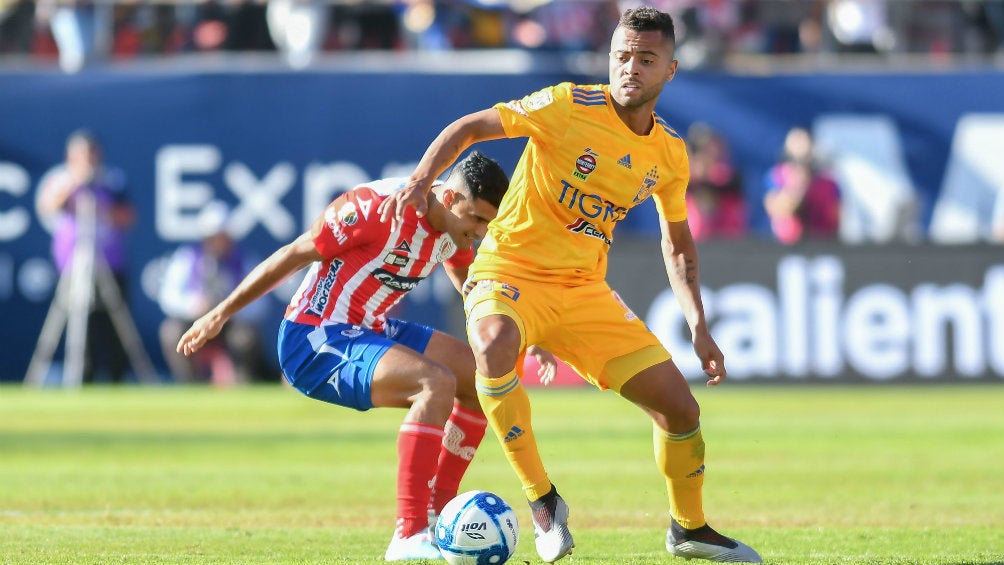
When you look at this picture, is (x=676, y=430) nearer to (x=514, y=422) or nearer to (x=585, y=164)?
(x=514, y=422)

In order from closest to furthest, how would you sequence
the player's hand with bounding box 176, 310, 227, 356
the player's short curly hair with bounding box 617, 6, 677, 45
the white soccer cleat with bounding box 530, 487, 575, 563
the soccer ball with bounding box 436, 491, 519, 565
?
the soccer ball with bounding box 436, 491, 519, 565
the white soccer cleat with bounding box 530, 487, 575, 563
the player's short curly hair with bounding box 617, 6, 677, 45
the player's hand with bounding box 176, 310, 227, 356

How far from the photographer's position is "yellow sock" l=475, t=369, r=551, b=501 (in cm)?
748

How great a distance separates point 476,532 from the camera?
734 centimetres

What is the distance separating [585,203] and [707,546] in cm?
172

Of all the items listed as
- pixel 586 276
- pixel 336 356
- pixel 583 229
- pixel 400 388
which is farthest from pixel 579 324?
pixel 336 356

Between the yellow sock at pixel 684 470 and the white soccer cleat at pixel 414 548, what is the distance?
116cm

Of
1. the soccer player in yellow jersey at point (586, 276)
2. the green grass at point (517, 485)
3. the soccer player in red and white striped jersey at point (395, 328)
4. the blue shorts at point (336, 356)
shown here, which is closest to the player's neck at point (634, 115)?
the soccer player in yellow jersey at point (586, 276)

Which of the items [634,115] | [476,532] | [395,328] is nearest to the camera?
[476,532]

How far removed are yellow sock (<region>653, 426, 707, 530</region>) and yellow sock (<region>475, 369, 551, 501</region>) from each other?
640 millimetres

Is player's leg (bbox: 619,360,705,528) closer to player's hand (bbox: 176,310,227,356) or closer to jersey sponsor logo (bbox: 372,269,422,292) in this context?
jersey sponsor logo (bbox: 372,269,422,292)

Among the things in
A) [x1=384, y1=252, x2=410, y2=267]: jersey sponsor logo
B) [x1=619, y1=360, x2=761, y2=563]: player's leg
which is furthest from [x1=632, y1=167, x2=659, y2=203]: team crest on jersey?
[x1=384, y1=252, x2=410, y2=267]: jersey sponsor logo

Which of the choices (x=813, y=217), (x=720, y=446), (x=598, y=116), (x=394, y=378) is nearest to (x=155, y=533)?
(x=394, y=378)

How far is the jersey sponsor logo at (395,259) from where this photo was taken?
8.27 m

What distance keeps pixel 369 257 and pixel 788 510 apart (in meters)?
3.39
